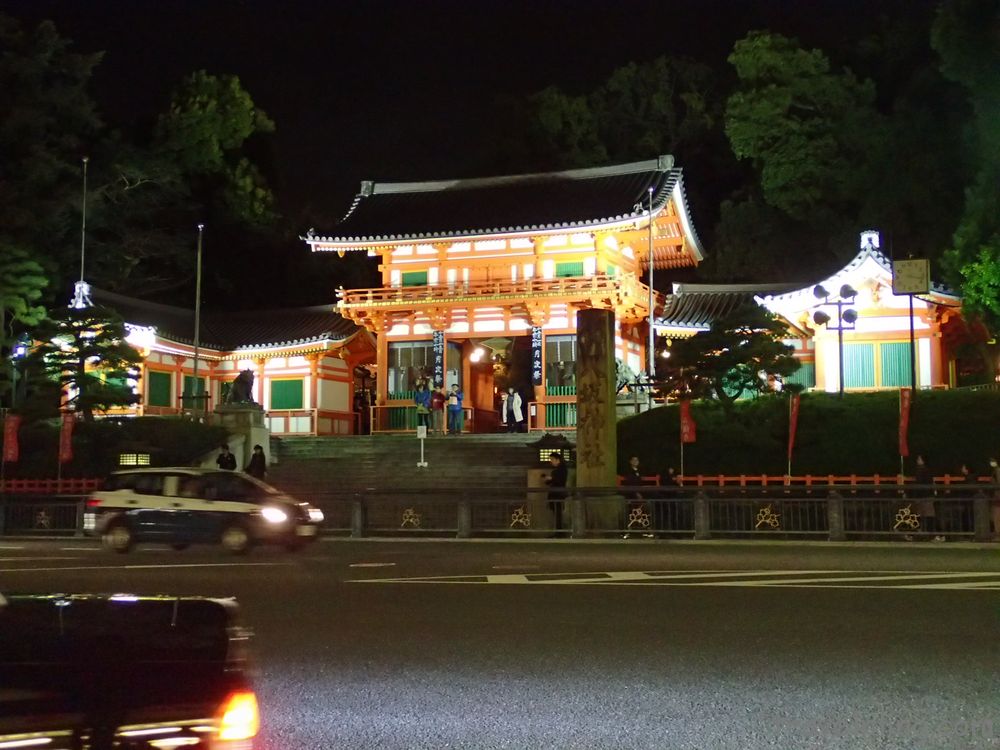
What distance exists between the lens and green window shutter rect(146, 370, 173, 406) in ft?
128

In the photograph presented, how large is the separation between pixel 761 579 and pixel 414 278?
29149 millimetres

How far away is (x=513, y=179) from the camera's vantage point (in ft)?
141

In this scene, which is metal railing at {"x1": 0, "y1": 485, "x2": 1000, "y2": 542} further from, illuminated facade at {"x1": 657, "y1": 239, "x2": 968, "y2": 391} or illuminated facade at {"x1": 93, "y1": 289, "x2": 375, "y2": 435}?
illuminated facade at {"x1": 93, "y1": 289, "x2": 375, "y2": 435}

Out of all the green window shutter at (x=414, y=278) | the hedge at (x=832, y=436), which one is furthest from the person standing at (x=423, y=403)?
the hedge at (x=832, y=436)

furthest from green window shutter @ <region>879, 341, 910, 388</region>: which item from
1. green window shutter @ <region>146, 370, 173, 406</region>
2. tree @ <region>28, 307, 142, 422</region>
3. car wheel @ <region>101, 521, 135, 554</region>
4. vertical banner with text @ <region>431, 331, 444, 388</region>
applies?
green window shutter @ <region>146, 370, 173, 406</region>

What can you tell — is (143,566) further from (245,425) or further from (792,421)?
(792,421)

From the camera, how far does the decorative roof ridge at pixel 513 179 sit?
40094 mm

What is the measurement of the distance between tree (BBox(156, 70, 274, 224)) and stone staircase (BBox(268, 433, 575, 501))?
75.0ft

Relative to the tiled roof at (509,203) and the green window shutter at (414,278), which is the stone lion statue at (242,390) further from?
the green window shutter at (414,278)

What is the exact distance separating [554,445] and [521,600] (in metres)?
15.1

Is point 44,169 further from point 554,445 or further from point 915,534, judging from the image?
point 915,534

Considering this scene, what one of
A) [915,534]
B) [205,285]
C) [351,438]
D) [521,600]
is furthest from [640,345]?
[521,600]

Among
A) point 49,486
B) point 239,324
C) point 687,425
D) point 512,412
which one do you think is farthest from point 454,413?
point 49,486

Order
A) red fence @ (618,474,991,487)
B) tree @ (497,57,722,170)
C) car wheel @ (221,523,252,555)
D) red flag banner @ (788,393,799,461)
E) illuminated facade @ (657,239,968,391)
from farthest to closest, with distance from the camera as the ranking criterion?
tree @ (497,57,722,170) < illuminated facade @ (657,239,968,391) < red flag banner @ (788,393,799,461) < red fence @ (618,474,991,487) < car wheel @ (221,523,252,555)
